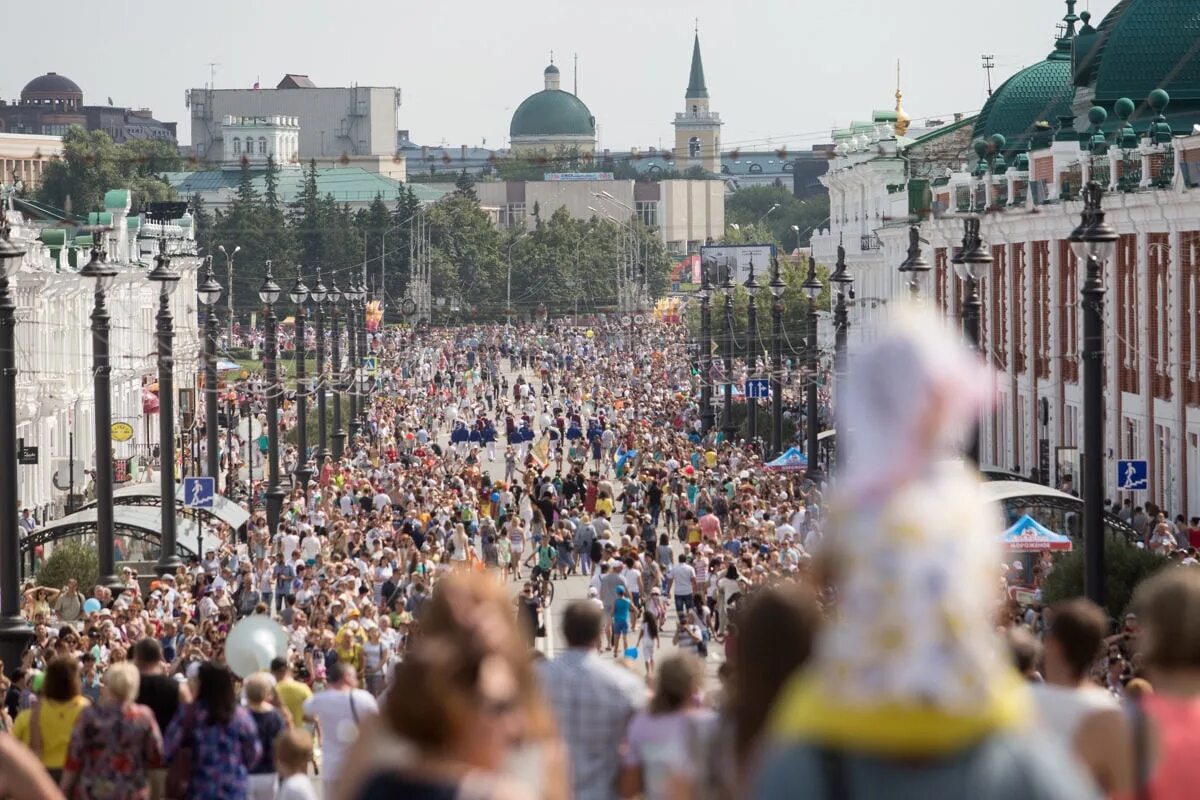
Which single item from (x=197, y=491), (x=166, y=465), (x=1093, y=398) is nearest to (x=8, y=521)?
(x=166, y=465)

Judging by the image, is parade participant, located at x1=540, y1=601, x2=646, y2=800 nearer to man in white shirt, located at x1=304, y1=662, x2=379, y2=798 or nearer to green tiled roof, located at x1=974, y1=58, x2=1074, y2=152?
man in white shirt, located at x1=304, y1=662, x2=379, y2=798

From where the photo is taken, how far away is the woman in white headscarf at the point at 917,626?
389 centimetres

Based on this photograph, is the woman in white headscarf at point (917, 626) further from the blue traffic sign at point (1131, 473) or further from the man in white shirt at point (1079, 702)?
the blue traffic sign at point (1131, 473)

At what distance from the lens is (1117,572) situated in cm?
2478

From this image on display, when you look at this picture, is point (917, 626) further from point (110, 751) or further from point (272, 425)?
point (272, 425)

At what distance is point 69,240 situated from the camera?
69938 millimetres

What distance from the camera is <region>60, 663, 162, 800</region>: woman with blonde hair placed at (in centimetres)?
1010

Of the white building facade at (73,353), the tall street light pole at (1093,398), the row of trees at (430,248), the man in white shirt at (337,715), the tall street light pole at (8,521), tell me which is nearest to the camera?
the man in white shirt at (337,715)

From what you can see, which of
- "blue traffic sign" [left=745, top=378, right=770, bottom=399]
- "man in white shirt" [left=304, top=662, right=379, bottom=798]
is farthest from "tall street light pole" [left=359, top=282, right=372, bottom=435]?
"man in white shirt" [left=304, top=662, right=379, bottom=798]

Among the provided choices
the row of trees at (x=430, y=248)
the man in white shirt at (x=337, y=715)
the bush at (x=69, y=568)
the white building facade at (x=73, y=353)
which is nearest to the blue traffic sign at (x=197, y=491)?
the bush at (x=69, y=568)

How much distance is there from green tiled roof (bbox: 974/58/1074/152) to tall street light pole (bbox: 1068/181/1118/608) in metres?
A: 39.2

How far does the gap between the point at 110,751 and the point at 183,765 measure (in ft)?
1.39

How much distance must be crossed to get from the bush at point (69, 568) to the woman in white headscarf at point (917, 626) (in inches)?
1135

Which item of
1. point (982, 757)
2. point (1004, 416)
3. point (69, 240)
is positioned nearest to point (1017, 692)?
point (982, 757)
